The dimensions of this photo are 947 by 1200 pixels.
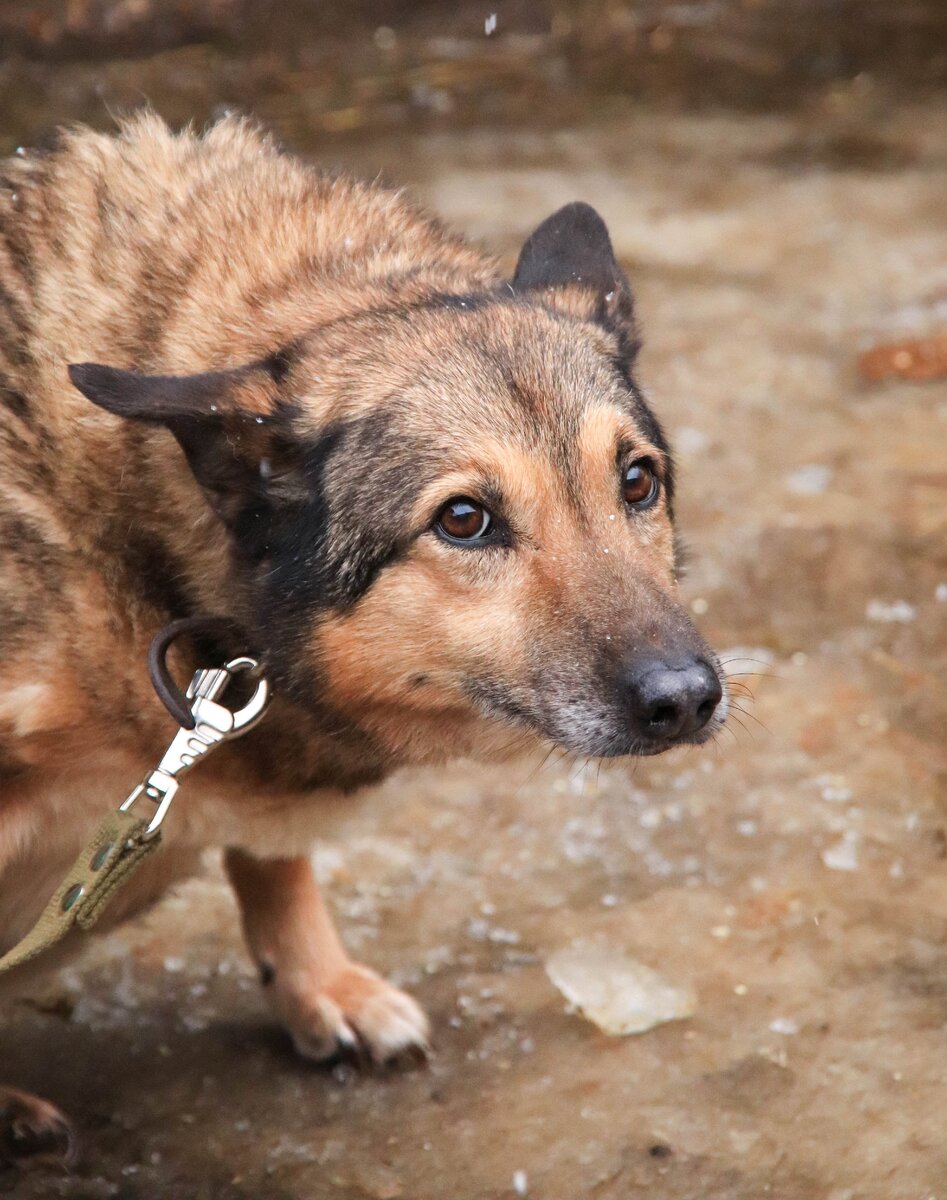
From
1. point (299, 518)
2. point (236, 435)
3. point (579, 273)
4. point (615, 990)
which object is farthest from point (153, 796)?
point (579, 273)

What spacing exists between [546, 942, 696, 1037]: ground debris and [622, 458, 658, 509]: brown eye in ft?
4.78

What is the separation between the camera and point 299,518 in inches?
124

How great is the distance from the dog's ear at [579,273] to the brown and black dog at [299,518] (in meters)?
0.11

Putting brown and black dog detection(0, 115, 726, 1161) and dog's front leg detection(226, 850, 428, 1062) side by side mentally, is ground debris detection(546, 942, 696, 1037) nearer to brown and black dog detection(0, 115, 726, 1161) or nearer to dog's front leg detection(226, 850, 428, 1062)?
dog's front leg detection(226, 850, 428, 1062)

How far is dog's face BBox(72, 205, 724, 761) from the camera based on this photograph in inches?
120

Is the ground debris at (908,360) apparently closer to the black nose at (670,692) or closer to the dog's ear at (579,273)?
the dog's ear at (579,273)

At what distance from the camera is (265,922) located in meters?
3.97

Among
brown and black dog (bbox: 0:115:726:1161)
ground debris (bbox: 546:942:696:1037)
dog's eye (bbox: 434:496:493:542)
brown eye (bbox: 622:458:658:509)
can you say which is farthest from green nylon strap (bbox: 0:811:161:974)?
ground debris (bbox: 546:942:696:1037)

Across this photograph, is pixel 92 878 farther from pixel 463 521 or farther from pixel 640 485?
pixel 640 485

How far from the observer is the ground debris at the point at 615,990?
12.8 ft

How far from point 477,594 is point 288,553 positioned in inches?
16.7

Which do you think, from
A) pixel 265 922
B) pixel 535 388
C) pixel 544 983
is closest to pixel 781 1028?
pixel 544 983

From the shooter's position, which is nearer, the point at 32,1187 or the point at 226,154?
the point at 32,1187

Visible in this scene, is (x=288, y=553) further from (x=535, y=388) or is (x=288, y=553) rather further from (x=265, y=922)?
(x=265, y=922)
